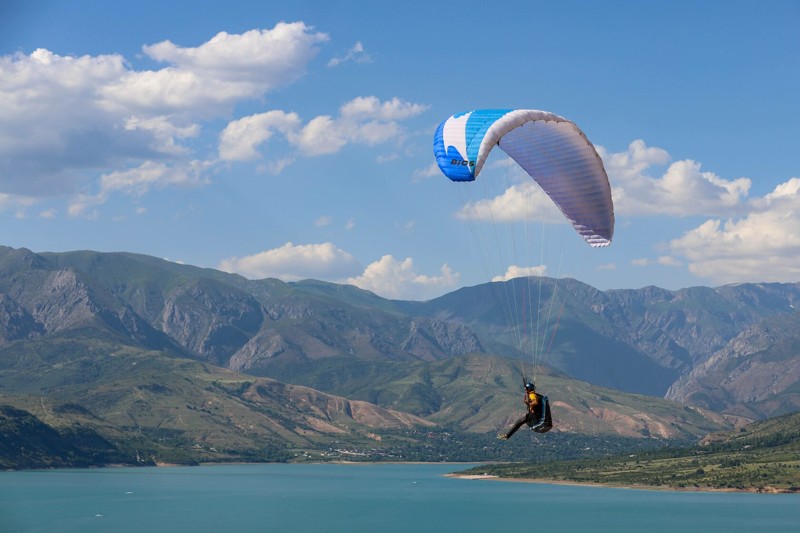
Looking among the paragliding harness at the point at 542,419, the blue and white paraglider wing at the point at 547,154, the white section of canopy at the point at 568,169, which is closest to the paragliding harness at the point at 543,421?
the paragliding harness at the point at 542,419

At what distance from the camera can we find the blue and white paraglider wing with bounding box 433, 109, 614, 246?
66812 mm

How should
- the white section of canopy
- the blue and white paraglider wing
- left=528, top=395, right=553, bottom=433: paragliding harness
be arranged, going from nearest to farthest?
left=528, top=395, right=553, bottom=433: paragliding harness → the blue and white paraglider wing → the white section of canopy

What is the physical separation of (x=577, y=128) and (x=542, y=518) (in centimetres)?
14148

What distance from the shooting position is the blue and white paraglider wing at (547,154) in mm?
66812

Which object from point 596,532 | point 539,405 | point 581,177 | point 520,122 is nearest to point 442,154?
point 520,122

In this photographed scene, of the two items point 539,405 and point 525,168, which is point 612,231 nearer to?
point 525,168

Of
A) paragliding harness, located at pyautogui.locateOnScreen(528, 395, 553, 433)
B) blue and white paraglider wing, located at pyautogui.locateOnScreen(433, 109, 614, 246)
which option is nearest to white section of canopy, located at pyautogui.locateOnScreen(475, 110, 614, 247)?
blue and white paraglider wing, located at pyautogui.locateOnScreen(433, 109, 614, 246)

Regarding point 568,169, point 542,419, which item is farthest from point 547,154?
point 542,419

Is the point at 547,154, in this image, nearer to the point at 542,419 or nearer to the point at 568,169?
the point at 568,169

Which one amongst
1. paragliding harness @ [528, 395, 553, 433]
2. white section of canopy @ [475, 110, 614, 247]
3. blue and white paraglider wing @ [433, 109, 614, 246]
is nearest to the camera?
paragliding harness @ [528, 395, 553, 433]

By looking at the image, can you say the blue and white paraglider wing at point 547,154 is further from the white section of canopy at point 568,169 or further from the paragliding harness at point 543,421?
the paragliding harness at point 543,421

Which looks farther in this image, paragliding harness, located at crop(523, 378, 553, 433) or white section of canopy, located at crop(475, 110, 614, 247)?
white section of canopy, located at crop(475, 110, 614, 247)

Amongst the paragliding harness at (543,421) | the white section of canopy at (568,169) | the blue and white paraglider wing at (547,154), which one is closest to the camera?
the paragliding harness at (543,421)

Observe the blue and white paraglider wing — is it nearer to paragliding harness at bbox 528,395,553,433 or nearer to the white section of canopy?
the white section of canopy
